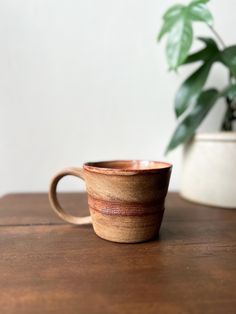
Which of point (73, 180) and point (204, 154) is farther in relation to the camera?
point (73, 180)

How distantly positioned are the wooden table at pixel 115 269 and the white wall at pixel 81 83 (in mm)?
248

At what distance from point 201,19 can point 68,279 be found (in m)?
0.48

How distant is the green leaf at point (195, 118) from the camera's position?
598mm

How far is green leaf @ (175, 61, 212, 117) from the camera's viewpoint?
0.59 meters

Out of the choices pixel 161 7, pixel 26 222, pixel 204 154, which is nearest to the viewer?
pixel 26 222

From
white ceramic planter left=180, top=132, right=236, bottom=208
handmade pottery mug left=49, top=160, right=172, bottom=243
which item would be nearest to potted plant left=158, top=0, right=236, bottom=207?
white ceramic planter left=180, top=132, right=236, bottom=208

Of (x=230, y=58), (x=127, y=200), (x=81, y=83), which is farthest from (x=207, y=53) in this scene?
(x=127, y=200)

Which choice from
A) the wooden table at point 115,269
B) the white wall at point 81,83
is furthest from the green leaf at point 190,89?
the wooden table at point 115,269

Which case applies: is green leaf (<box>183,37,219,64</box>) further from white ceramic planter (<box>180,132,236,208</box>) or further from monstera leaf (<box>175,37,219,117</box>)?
white ceramic planter (<box>180,132,236,208</box>)

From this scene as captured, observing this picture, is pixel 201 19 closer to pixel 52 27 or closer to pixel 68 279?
pixel 52 27

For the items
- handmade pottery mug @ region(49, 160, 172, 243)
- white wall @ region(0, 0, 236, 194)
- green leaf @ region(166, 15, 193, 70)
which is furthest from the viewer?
white wall @ region(0, 0, 236, 194)

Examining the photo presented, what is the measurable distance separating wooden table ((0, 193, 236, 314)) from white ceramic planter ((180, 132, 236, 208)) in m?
0.10

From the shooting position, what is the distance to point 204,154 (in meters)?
0.59

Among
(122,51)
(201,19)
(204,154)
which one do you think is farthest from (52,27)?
(204,154)
